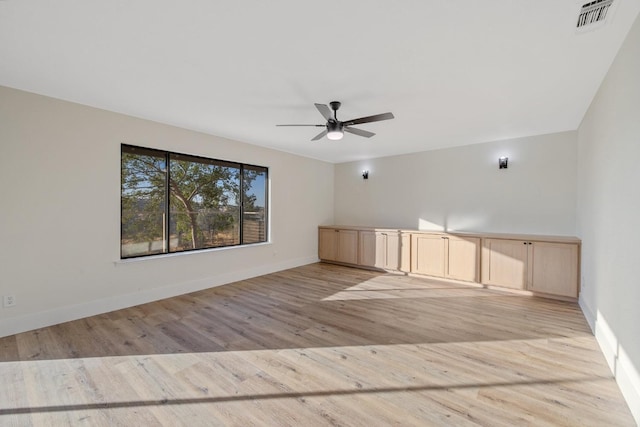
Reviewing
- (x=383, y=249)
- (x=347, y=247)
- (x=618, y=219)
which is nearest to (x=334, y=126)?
(x=618, y=219)

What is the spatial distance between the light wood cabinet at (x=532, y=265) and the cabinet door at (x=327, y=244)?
3.00m

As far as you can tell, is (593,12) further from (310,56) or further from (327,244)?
(327,244)

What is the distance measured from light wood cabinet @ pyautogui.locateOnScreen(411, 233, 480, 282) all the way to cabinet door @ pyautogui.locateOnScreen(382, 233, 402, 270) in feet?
0.97

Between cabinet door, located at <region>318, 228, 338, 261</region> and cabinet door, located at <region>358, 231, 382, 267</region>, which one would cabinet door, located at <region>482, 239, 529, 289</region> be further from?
cabinet door, located at <region>318, 228, 338, 261</region>

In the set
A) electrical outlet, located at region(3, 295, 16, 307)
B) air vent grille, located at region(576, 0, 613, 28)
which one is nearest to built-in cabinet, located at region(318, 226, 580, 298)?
air vent grille, located at region(576, 0, 613, 28)

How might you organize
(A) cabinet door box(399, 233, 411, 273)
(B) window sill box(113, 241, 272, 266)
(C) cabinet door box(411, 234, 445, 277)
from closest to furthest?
(B) window sill box(113, 241, 272, 266), (C) cabinet door box(411, 234, 445, 277), (A) cabinet door box(399, 233, 411, 273)

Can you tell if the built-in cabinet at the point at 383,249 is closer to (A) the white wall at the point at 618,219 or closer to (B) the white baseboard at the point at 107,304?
(B) the white baseboard at the point at 107,304

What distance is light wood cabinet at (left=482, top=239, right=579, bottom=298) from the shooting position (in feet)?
12.9

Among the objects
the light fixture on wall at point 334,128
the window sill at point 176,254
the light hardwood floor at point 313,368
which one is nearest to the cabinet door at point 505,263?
the light hardwood floor at point 313,368

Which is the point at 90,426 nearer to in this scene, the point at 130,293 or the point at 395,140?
the point at 130,293

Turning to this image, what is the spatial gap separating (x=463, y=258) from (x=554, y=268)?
120cm

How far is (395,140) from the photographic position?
4.95 m

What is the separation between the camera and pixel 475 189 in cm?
524

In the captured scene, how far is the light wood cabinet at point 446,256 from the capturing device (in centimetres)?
473
